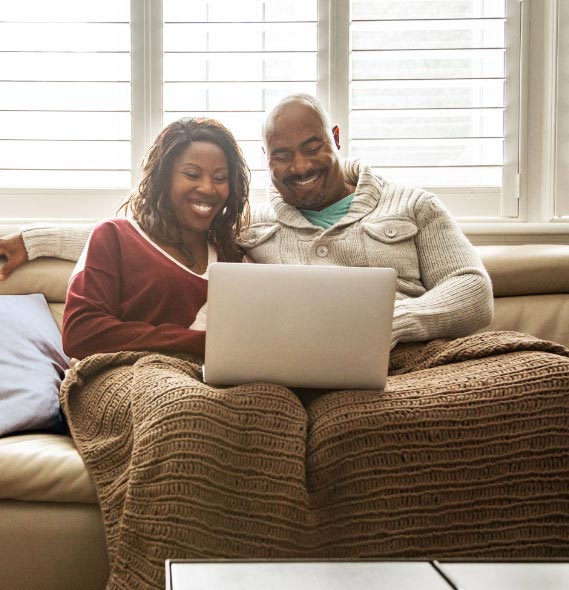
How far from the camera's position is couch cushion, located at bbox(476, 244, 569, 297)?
7.42 ft

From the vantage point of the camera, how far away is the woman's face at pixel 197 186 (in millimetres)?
2070

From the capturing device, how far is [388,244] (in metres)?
2.10

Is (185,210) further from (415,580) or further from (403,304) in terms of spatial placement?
(415,580)

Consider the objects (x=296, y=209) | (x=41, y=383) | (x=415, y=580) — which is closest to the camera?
(x=415, y=580)

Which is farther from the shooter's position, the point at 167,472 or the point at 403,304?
the point at 403,304

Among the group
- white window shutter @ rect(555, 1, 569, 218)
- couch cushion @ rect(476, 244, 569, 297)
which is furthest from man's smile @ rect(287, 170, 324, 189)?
white window shutter @ rect(555, 1, 569, 218)

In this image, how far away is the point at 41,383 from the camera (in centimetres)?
180

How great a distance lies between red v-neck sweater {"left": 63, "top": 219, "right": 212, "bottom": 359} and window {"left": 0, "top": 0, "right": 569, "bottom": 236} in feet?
2.49

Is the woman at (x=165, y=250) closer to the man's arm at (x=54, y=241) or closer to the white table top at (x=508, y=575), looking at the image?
the man's arm at (x=54, y=241)

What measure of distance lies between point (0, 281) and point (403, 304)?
0.99 m

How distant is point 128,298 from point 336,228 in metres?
0.54

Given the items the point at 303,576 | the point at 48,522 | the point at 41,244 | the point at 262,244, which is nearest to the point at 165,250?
the point at 262,244

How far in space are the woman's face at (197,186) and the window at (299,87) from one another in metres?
0.60

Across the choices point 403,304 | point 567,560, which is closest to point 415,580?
point 567,560
